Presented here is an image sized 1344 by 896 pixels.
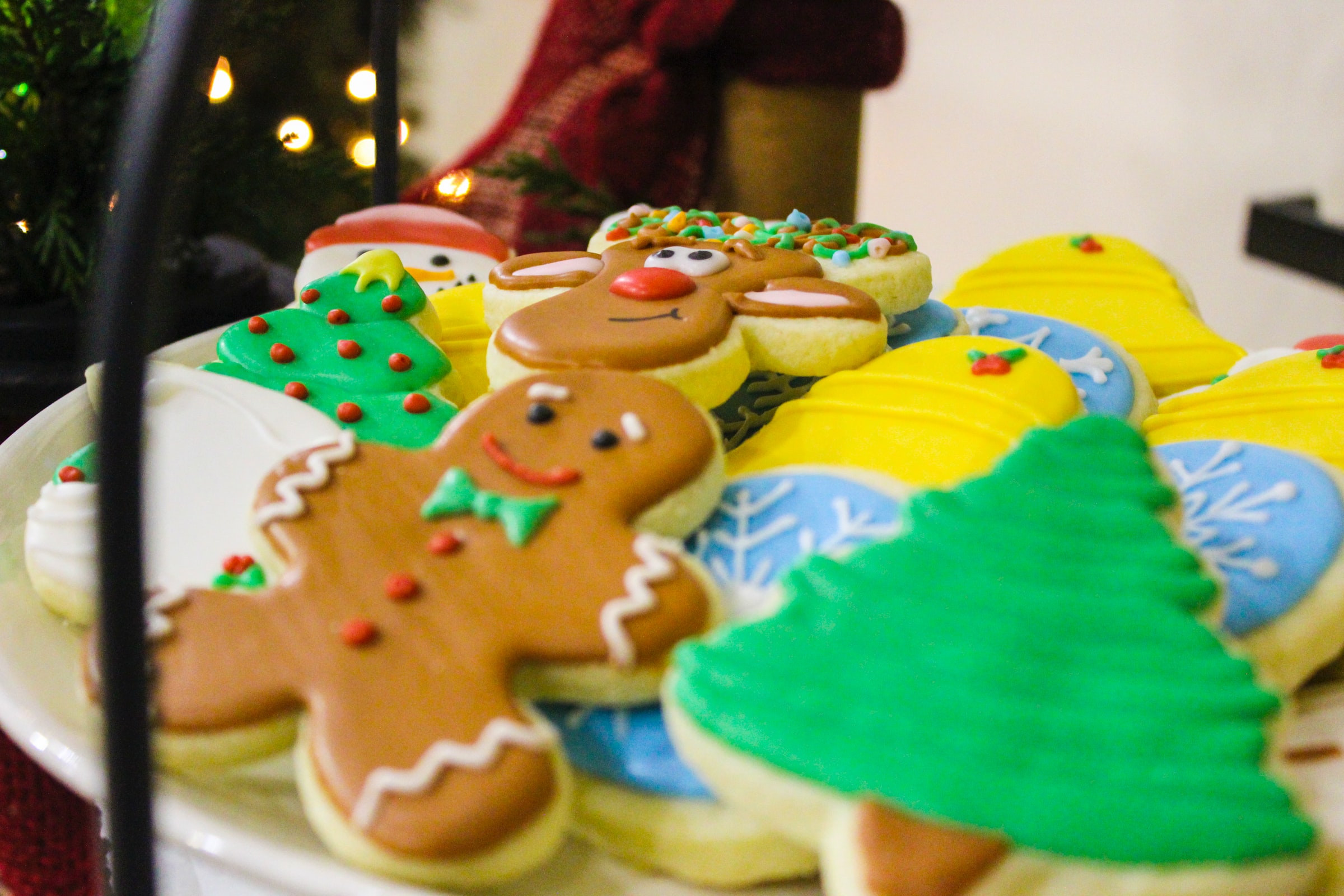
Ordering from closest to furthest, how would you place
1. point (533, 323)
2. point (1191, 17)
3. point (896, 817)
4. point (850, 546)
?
1. point (896, 817)
2. point (850, 546)
3. point (533, 323)
4. point (1191, 17)

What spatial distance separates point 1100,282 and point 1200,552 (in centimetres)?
46

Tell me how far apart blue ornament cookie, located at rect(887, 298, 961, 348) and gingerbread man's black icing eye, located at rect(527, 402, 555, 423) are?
31 cm

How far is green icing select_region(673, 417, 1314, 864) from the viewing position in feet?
1.34

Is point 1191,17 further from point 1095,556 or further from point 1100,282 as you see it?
point 1095,556

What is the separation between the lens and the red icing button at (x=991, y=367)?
2.19ft

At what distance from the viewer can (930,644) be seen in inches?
17.8

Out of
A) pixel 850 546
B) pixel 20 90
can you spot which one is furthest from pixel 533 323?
pixel 20 90

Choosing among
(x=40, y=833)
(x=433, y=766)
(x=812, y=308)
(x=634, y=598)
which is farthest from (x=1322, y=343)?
(x=40, y=833)

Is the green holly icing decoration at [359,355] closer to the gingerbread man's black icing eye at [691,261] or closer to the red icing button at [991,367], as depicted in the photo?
the gingerbread man's black icing eye at [691,261]

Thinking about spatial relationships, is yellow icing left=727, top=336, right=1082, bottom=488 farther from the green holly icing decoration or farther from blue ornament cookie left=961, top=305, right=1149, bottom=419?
the green holly icing decoration

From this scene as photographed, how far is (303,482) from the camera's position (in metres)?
0.55

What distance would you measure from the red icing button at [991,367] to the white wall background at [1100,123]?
1428mm

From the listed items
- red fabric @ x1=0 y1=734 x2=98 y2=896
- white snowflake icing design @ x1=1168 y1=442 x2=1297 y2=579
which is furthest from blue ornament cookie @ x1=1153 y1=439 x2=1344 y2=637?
red fabric @ x1=0 y1=734 x2=98 y2=896

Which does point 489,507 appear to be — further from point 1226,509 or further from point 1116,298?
point 1116,298
